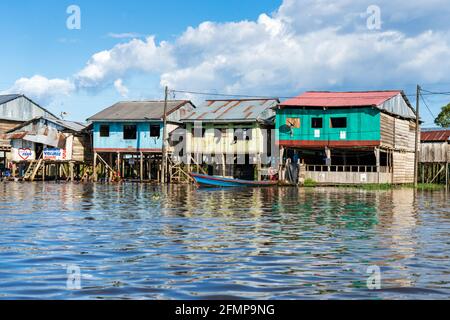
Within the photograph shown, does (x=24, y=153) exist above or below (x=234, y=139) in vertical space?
below

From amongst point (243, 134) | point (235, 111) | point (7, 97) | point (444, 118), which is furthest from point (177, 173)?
point (444, 118)

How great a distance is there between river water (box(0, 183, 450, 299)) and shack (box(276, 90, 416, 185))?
22588mm

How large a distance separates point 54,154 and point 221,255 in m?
43.9

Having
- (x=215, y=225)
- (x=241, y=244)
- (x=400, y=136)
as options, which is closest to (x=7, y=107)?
(x=400, y=136)

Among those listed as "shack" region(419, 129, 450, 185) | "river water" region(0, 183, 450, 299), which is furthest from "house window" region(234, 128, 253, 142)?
"river water" region(0, 183, 450, 299)

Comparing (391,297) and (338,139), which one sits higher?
(338,139)

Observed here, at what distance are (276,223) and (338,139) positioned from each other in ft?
88.0

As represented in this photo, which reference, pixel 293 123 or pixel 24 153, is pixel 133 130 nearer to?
pixel 24 153

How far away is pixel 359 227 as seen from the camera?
54.0 ft

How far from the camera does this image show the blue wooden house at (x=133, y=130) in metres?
50.2

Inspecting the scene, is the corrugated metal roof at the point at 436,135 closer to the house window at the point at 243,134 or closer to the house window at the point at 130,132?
the house window at the point at 243,134

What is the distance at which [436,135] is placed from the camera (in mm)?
52281

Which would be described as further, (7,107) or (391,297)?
(7,107)
